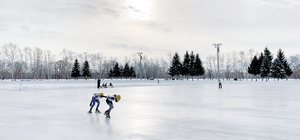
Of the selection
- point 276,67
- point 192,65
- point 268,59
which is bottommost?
point 276,67

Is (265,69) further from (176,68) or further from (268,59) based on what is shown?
(176,68)

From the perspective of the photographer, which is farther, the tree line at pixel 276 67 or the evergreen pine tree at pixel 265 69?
the evergreen pine tree at pixel 265 69

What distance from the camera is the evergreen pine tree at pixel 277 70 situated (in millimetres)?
64062

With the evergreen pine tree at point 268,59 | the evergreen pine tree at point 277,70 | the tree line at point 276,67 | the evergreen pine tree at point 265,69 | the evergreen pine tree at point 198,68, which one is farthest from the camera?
the evergreen pine tree at point 198,68

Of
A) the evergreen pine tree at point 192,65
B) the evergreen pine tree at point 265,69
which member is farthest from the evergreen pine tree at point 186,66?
the evergreen pine tree at point 265,69

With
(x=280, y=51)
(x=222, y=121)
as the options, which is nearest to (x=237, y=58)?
(x=280, y=51)

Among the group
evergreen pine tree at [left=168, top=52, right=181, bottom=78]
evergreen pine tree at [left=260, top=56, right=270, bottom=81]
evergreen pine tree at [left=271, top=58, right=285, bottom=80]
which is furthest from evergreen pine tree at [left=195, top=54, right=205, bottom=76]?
evergreen pine tree at [left=271, top=58, right=285, bottom=80]

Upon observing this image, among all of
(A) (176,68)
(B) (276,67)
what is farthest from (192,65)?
(B) (276,67)

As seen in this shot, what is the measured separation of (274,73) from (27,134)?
232 feet

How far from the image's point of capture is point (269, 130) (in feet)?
20.7

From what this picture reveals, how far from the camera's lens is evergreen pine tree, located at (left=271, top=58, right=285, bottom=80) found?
6406 cm

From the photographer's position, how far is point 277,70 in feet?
212

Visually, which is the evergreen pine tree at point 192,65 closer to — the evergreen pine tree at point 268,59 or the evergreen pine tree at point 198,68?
the evergreen pine tree at point 198,68

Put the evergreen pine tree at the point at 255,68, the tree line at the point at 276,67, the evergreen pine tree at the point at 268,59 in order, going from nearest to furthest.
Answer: the tree line at the point at 276,67 < the evergreen pine tree at the point at 268,59 < the evergreen pine tree at the point at 255,68
